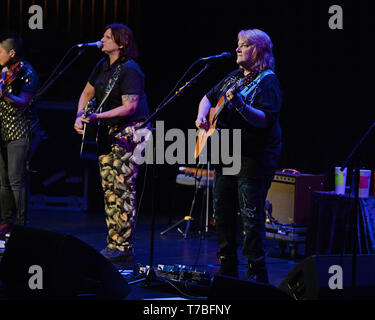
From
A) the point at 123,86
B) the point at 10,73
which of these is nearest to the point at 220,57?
the point at 123,86

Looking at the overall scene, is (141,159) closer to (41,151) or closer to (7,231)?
(7,231)

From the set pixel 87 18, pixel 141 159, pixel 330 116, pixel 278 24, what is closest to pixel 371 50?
pixel 330 116

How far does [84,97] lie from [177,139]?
313cm

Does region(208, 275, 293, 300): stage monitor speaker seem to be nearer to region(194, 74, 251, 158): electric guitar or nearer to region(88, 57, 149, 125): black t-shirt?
region(194, 74, 251, 158): electric guitar

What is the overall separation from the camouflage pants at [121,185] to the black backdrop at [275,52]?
0.95 m

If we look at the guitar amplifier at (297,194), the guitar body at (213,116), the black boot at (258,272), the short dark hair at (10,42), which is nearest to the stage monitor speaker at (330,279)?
the black boot at (258,272)

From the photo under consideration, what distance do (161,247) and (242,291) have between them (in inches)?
132

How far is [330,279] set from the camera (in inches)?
130

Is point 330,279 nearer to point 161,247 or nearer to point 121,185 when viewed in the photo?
point 121,185

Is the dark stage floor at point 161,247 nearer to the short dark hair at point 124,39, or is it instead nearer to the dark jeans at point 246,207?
the dark jeans at point 246,207

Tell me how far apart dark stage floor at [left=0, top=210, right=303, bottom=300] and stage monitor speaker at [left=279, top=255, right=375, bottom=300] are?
2.80ft

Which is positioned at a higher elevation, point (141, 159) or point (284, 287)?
point (141, 159)

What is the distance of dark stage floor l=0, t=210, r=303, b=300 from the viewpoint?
434cm
